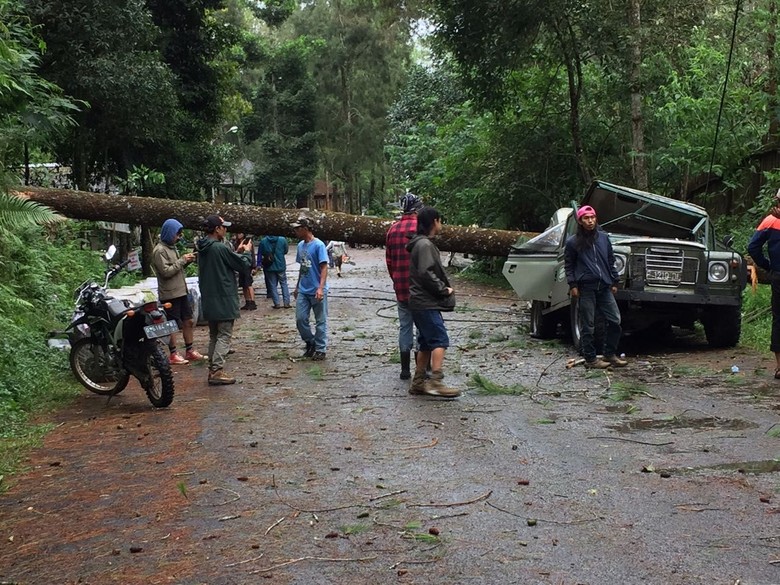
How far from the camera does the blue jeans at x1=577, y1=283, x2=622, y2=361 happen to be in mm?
10570

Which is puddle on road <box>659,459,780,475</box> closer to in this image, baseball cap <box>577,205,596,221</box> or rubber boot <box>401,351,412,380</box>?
rubber boot <box>401,351,412,380</box>

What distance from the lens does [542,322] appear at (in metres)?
13.4

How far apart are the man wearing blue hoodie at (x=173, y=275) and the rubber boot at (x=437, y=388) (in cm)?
373

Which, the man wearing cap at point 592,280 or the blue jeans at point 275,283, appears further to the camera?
the blue jeans at point 275,283

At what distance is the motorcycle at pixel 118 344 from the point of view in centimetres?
898

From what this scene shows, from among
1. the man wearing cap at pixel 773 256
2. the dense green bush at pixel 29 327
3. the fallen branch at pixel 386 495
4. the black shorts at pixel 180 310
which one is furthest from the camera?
the black shorts at pixel 180 310

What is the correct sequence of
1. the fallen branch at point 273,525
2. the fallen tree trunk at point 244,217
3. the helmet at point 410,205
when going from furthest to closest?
the fallen tree trunk at point 244,217 → the helmet at point 410,205 → the fallen branch at point 273,525

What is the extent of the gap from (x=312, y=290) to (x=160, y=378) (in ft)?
10.5

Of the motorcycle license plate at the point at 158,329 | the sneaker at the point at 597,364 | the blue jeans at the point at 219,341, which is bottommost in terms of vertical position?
the sneaker at the point at 597,364

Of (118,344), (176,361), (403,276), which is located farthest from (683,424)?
(176,361)

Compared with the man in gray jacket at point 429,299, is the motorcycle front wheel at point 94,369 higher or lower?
lower

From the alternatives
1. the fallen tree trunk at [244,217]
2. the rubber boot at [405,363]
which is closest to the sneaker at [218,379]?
the rubber boot at [405,363]

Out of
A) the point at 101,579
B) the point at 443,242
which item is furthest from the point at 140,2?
the point at 101,579

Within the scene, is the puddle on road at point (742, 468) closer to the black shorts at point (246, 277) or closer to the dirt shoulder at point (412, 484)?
the dirt shoulder at point (412, 484)
